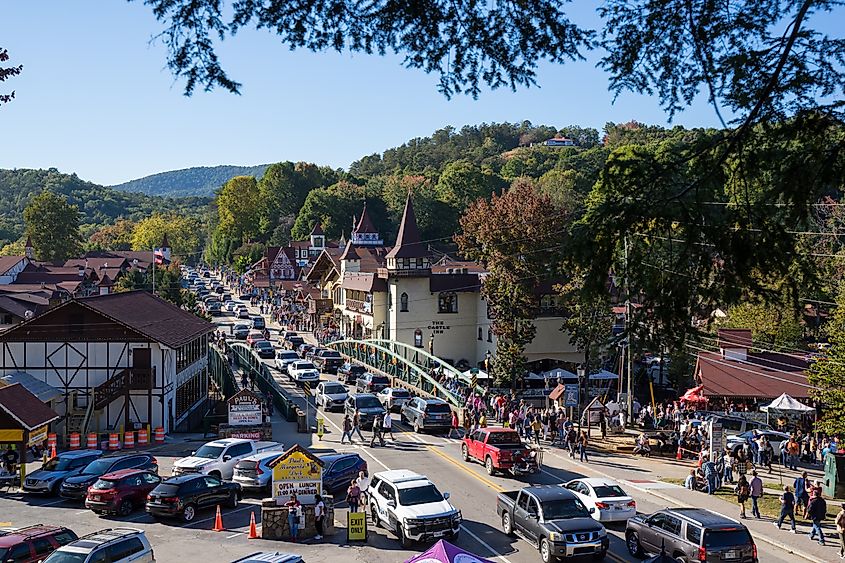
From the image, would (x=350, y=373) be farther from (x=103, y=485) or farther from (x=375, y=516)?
(x=375, y=516)

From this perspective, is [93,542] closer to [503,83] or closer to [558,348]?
[503,83]

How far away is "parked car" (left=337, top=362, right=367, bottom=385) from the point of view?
2356 inches

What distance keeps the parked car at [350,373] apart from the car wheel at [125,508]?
32.6 m

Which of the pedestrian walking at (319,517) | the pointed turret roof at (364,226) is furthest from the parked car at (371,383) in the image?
the pointed turret roof at (364,226)

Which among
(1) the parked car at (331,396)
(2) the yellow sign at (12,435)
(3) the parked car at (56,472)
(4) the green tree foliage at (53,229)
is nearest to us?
(3) the parked car at (56,472)

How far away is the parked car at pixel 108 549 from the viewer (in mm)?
18438

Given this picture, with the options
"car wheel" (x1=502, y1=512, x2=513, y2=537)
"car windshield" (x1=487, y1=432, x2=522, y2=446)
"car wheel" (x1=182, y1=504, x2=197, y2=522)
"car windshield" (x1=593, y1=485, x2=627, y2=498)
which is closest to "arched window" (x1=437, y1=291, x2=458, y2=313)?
"car windshield" (x1=487, y1=432, x2=522, y2=446)

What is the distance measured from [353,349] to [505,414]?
3181cm

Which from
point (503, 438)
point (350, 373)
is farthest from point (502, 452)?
point (350, 373)

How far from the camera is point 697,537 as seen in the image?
19.6 meters

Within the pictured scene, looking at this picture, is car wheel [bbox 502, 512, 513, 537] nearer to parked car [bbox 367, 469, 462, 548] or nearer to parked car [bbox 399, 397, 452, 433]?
parked car [bbox 367, 469, 462, 548]

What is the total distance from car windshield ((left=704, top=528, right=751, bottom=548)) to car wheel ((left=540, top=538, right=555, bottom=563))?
3418 millimetres

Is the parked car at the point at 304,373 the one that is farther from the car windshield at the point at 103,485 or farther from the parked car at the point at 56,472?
the car windshield at the point at 103,485

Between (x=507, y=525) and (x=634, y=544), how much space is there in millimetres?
3275
